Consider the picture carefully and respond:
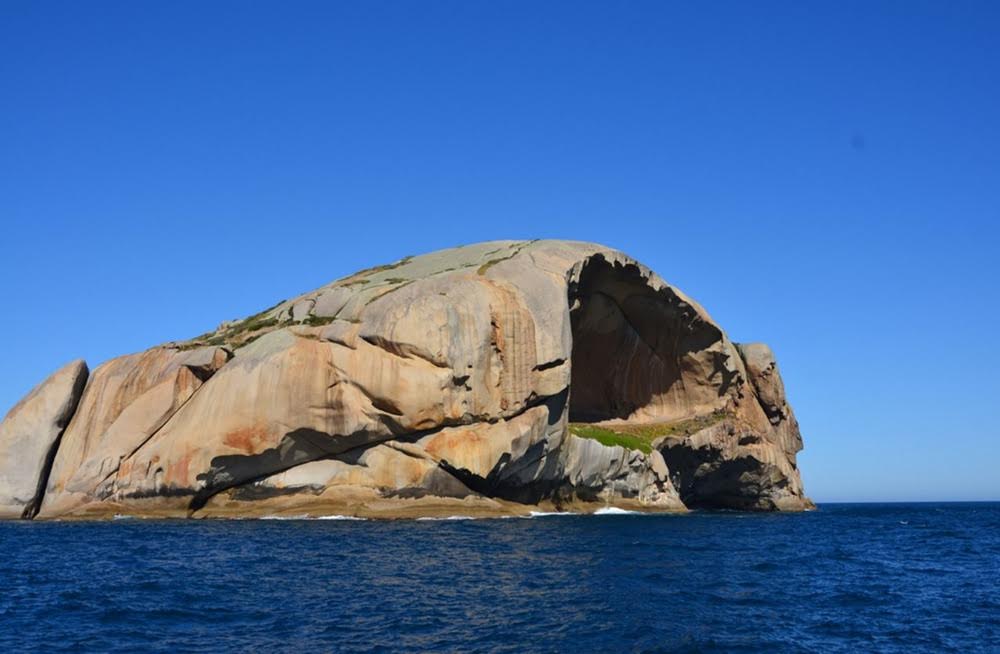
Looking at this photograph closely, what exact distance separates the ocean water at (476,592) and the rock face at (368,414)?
5850 millimetres

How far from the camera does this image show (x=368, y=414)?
45562 millimetres

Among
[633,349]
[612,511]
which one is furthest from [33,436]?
[633,349]

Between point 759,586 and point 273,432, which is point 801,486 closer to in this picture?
point 273,432

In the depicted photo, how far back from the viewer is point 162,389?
4938 cm

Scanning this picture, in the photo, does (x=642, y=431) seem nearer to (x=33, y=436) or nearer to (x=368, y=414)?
(x=368, y=414)

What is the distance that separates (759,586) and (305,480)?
83.3 ft

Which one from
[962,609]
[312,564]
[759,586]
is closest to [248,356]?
[312,564]

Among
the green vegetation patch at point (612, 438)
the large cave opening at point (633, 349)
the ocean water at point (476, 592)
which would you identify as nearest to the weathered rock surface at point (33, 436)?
the ocean water at point (476, 592)

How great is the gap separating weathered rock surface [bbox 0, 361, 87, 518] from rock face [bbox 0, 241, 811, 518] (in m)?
0.12

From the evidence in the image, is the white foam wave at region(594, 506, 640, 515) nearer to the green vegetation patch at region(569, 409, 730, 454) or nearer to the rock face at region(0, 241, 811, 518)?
the rock face at region(0, 241, 811, 518)

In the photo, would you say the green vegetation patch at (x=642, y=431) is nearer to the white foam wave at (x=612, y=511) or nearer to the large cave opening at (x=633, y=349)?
the large cave opening at (x=633, y=349)

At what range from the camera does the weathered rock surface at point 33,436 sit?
49.9 meters

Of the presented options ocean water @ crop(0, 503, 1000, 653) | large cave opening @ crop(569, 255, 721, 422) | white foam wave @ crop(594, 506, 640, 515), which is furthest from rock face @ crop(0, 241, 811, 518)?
ocean water @ crop(0, 503, 1000, 653)

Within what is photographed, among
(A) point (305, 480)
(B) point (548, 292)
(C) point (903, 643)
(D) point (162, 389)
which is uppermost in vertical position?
(B) point (548, 292)
